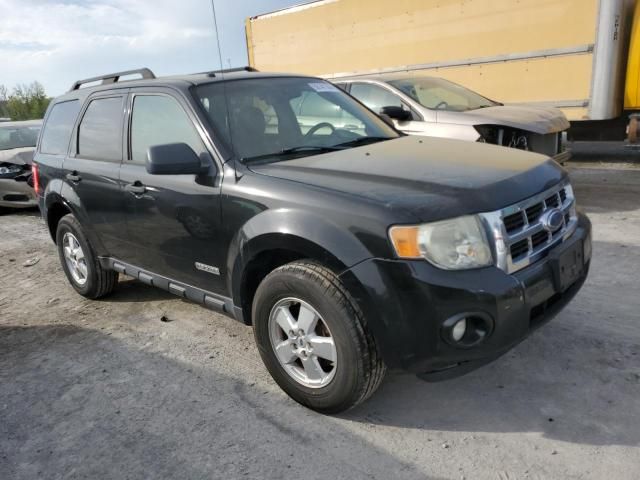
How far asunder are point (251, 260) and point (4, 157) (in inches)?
323

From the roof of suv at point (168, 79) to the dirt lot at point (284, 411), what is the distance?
1.79 m

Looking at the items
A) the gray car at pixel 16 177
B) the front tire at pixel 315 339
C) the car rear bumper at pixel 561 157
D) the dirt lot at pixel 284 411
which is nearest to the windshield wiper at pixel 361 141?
the front tire at pixel 315 339

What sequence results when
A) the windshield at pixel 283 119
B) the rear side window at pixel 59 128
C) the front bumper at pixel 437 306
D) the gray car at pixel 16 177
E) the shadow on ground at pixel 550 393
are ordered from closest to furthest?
the front bumper at pixel 437 306 → the shadow on ground at pixel 550 393 → the windshield at pixel 283 119 → the rear side window at pixel 59 128 → the gray car at pixel 16 177

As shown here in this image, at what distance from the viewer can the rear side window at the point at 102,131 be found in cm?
395

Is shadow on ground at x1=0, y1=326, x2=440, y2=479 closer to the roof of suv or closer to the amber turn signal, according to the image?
the amber turn signal

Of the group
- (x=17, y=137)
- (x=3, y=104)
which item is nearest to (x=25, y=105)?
(x=3, y=104)

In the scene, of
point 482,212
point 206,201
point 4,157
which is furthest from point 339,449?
point 4,157

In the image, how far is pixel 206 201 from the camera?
10.3 feet

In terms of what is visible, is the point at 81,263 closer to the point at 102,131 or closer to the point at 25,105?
the point at 102,131

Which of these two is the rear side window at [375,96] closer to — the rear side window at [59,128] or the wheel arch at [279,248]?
the rear side window at [59,128]

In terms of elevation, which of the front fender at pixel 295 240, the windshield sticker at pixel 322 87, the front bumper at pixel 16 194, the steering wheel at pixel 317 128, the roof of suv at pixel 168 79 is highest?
the roof of suv at pixel 168 79

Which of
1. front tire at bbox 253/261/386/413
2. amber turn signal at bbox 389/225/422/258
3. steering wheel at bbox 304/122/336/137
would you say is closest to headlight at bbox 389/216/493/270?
amber turn signal at bbox 389/225/422/258

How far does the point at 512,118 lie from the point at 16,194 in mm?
7908

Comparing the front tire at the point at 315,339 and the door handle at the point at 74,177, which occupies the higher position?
the door handle at the point at 74,177
